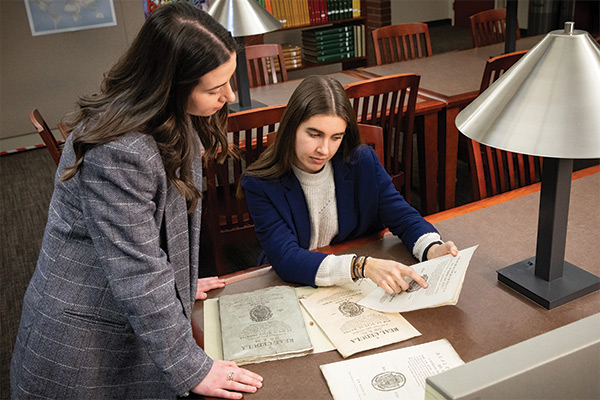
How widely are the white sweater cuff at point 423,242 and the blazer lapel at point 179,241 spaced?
554 mm

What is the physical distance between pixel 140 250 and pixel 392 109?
66.1 inches

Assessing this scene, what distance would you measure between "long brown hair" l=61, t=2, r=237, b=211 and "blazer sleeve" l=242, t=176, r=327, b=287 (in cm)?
37

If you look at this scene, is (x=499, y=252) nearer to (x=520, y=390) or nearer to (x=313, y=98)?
Result: (x=313, y=98)

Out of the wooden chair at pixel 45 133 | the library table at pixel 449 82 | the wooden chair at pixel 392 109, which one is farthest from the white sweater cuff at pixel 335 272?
the library table at pixel 449 82

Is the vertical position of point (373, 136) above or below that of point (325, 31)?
below

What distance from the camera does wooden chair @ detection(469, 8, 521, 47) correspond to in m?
3.88

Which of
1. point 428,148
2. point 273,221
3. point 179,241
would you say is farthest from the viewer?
point 428,148

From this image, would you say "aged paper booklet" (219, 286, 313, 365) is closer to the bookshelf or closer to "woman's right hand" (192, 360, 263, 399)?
"woman's right hand" (192, 360, 263, 399)

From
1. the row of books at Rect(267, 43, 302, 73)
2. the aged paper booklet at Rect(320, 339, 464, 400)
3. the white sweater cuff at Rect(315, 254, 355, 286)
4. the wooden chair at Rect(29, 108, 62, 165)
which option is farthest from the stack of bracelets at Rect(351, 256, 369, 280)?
the row of books at Rect(267, 43, 302, 73)

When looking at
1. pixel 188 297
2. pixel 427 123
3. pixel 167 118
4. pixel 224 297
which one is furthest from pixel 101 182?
pixel 427 123

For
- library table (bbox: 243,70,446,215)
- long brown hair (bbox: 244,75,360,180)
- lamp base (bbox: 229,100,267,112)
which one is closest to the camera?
long brown hair (bbox: 244,75,360,180)

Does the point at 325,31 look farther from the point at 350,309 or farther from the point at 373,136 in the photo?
the point at 350,309

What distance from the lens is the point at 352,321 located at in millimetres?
1204

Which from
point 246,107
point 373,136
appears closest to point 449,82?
point 246,107
